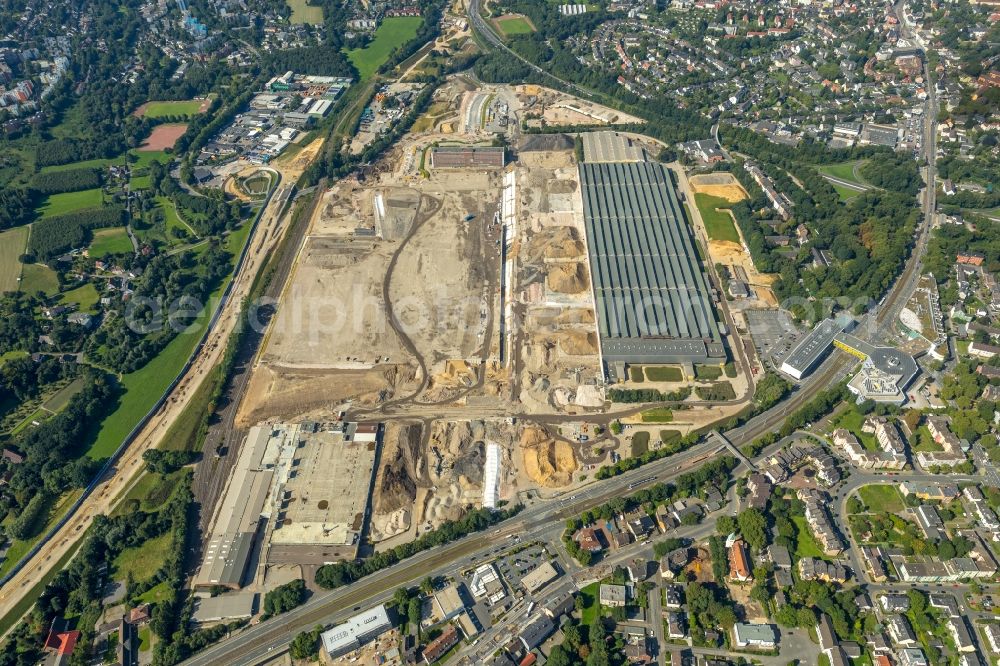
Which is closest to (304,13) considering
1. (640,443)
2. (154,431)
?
(154,431)

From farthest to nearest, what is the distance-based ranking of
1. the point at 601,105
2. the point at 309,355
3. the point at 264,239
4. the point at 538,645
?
the point at 601,105
the point at 264,239
the point at 309,355
the point at 538,645

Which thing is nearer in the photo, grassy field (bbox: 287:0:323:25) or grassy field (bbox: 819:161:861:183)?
grassy field (bbox: 819:161:861:183)

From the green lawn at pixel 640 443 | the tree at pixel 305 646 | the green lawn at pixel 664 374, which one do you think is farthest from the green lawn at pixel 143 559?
the green lawn at pixel 664 374

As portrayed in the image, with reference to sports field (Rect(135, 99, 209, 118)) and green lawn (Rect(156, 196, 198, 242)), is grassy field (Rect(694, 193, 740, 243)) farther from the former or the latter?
sports field (Rect(135, 99, 209, 118))

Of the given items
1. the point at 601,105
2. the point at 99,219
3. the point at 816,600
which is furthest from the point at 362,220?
the point at 816,600

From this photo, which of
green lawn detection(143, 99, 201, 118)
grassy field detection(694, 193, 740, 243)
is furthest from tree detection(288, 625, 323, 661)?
green lawn detection(143, 99, 201, 118)

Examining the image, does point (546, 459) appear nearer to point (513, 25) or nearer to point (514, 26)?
point (514, 26)

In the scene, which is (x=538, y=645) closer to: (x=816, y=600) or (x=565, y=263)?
(x=816, y=600)
